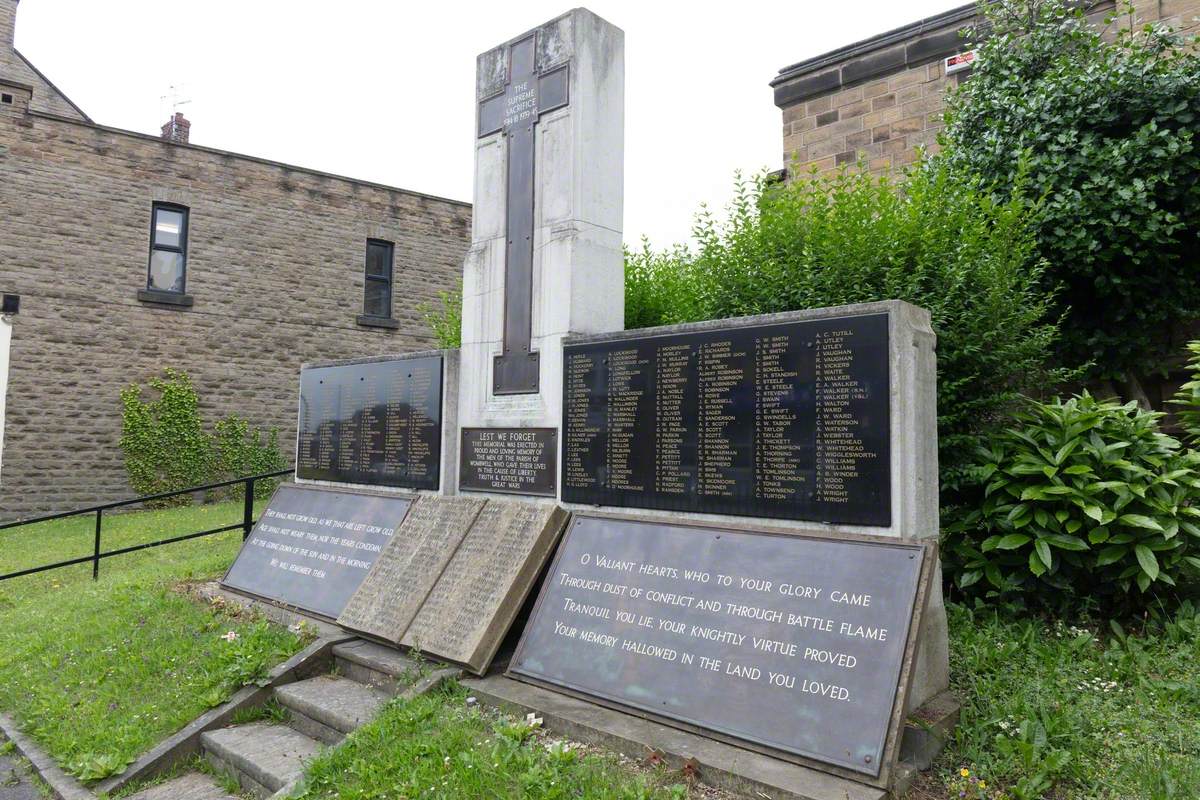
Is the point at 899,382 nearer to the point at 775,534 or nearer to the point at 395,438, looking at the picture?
the point at 775,534

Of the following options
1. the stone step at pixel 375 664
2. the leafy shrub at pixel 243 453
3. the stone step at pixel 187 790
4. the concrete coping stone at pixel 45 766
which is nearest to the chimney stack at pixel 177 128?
the leafy shrub at pixel 243 453

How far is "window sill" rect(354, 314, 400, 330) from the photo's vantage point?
15875mm

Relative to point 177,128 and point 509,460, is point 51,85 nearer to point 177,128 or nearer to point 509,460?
point 177,128

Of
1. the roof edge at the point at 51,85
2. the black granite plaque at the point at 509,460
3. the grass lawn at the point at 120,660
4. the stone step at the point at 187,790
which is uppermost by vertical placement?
the roof edge at the point at 51,85

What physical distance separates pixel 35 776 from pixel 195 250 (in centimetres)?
1172

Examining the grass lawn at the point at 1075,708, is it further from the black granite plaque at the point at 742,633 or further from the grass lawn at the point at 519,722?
the black granite plaque at the point at 742,633

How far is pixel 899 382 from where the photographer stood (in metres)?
3.76

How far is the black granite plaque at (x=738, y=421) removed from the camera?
3875 mm

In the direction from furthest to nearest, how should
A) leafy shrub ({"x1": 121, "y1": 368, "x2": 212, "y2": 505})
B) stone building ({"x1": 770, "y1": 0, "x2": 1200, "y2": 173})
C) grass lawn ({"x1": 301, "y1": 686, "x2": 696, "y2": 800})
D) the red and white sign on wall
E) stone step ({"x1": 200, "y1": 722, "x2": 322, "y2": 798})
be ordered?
leafy shrub ({"x1": 121, "y1": 368, "x2": 212, "y2": 505})
stone building ({"x1": 770, "y1": 0, "x2": 1200, "y2": 173})
the red and white sign on wall
stone step ({"x1": 200, "y1": 722, "x2": 322, "y2": 798})
grass lawn ({"x1": 301, "y1": 686, "x2": 696, "y2": 800})

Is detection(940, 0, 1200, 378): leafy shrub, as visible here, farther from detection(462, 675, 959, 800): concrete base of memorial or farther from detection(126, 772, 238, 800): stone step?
detection(126, 772, 238, 800): stone step

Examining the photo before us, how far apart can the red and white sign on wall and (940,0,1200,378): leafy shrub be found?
6.99 feet

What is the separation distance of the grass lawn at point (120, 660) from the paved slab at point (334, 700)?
0.97ft

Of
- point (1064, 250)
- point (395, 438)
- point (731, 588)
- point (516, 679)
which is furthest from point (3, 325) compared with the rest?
point (1064, 250)

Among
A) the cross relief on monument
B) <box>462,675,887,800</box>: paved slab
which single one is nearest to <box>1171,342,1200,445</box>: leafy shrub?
<box>462,675,887,800</box>: paved slab
